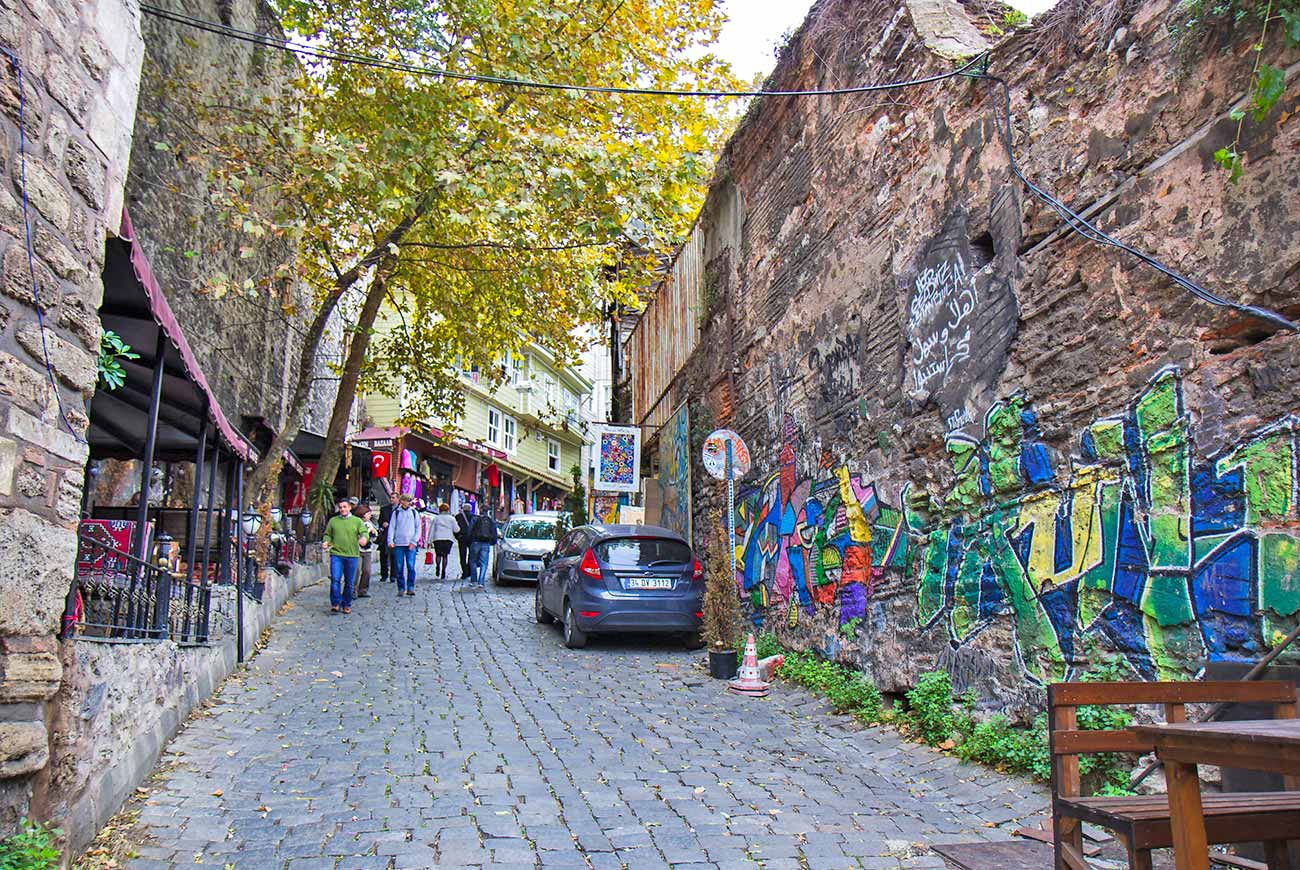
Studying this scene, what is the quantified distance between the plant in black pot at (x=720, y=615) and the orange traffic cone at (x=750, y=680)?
0.53 m

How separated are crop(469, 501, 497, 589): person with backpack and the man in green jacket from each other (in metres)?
4.93

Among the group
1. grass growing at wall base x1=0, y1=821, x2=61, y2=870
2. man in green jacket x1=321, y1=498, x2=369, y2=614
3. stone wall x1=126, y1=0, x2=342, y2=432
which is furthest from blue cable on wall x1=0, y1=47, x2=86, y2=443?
man in green jacket x1=321, y1=498, x2=369, y2=614

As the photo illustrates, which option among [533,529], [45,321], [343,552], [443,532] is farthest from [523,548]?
[45,321]

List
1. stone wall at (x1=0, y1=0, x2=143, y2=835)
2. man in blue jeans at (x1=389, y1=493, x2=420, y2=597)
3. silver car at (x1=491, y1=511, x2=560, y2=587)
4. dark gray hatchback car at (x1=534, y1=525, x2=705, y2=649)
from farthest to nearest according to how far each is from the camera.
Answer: silver car at (x1=491, y1=511, x2=560, y2=587) < man in blue jeans at (x1=389, y1=493, x2=420, y2=597) < dark gray hatchback car at (x1=534, y1=525, x2=705, y2=649) < stone wall at (x1=0, y1=0, x2=143, y2=835)

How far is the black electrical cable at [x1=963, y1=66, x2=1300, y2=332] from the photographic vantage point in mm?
4238

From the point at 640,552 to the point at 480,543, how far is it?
7.96m

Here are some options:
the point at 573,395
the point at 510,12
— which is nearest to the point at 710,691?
the point at 510,12

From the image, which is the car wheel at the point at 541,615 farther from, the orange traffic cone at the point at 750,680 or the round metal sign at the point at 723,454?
the orange traffic cone at the point at 750,680

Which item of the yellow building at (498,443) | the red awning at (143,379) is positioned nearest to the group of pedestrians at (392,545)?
the red awning at (143,379)

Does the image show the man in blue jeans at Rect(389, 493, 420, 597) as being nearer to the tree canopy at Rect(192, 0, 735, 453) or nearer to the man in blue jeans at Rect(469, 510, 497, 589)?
the man in blue jeans at Rect(469, 510, 497, 589)

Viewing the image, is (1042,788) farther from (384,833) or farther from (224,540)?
(224,540)

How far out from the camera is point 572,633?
11188mm

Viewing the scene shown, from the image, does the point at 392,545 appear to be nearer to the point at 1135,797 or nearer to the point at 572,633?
the point at 572,633

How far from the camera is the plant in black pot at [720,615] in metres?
9.66
